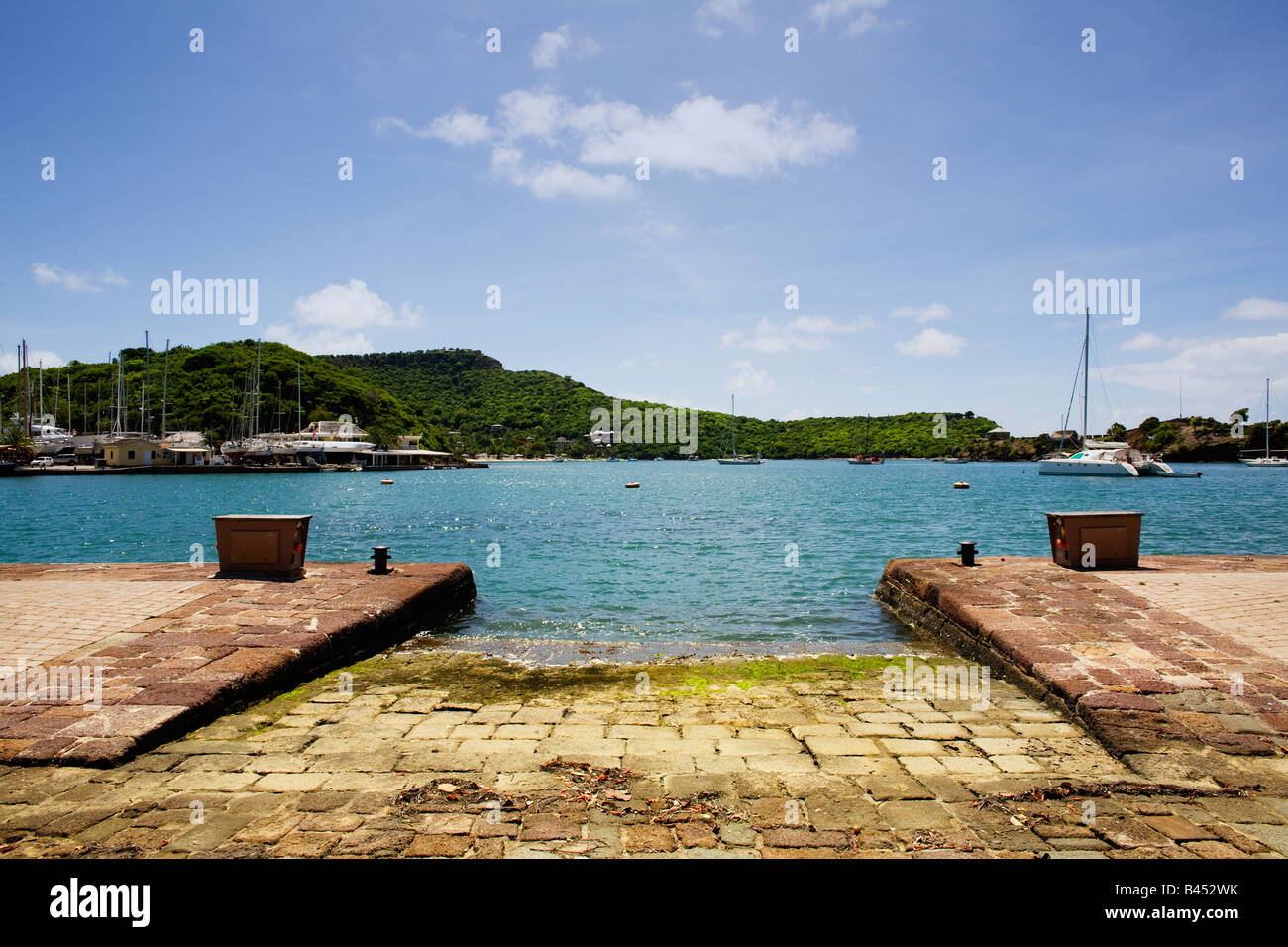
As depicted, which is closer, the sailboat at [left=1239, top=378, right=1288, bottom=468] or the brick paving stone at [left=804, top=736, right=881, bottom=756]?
the brick paving stone at [left=804, top=736, right=881, bottom=756]

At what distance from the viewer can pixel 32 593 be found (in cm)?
856

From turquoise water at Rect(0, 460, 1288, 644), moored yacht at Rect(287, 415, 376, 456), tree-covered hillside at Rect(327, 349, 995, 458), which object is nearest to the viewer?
turquoise water at Rect(0, 460, 1288, 644)

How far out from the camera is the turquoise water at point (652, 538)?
38.0 feet

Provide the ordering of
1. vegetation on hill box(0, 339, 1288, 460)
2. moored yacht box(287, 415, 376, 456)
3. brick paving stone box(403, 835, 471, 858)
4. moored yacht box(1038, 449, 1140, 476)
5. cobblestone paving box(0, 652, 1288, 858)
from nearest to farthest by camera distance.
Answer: brick paving stone box(403, 835, 471, 858)
cobblestone paving box(0, 652, 1288, 858)
moored yacht box(1038, 449, 1140, 476)
moored yacht box(287, 415, 376, 456)
vegetation on hill box(0, 339, 1288, 460)

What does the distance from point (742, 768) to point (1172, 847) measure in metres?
2.10

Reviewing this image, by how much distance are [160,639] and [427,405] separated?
14738 centimetres

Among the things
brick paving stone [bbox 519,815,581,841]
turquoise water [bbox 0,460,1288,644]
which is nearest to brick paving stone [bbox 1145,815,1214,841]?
brick paving stone [bbox 519,815,581,841]

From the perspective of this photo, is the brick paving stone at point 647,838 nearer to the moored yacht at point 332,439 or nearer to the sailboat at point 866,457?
the moored yacht at point 332,439

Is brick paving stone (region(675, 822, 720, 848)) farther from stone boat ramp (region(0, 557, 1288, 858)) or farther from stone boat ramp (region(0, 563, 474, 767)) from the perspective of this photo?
stone boat ramp (region(0, 563, 474, 767))

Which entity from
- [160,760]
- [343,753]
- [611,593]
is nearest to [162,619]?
[160,760]

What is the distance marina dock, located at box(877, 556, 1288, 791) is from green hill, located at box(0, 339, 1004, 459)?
4066 inches

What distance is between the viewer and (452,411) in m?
148

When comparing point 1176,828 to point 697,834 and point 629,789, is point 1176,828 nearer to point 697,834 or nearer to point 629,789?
point 697,834

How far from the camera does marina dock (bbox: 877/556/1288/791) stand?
4.43 meters
